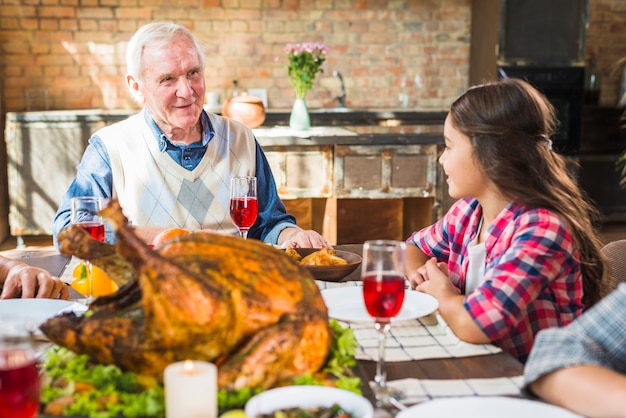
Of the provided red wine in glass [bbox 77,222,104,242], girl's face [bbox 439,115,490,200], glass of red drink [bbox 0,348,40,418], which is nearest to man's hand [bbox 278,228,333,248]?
girl's face [bbox 439,115,490,200]

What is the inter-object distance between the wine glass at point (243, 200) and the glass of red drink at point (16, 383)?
1.26 m

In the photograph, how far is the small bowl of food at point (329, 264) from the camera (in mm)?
1815

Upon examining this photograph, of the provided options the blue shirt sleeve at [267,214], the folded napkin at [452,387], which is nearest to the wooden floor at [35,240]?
the blue shirt sleeve at [267,214]

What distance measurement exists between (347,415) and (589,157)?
6.10 m

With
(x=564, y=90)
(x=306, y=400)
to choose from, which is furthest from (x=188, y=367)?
(x=564, y=90)

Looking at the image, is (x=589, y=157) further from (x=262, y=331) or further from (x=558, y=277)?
(x=262, y=331)

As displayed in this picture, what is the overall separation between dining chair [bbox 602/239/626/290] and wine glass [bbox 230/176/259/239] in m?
0.92

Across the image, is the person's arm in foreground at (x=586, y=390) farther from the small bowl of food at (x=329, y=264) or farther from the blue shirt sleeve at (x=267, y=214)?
the blue shirt sleeve at (x=267, y=214)

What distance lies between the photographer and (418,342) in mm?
1386

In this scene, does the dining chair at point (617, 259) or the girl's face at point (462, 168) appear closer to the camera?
the girl's face at point (462, 168)

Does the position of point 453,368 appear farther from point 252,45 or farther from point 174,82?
point 252,45

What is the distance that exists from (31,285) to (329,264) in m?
0.68

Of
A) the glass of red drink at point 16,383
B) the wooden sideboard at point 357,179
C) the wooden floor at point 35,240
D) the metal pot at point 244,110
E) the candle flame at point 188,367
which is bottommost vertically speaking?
the wooden floor at point 35,240

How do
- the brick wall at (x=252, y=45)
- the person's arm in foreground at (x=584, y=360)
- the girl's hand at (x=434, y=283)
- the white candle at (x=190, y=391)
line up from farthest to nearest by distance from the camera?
the brick wall at (x=252, y=45) < the girl's hand at (x=434, y=283) < the person's arm in foreground at (x=584, y=360) < the white candle at (x=190, y=391)
